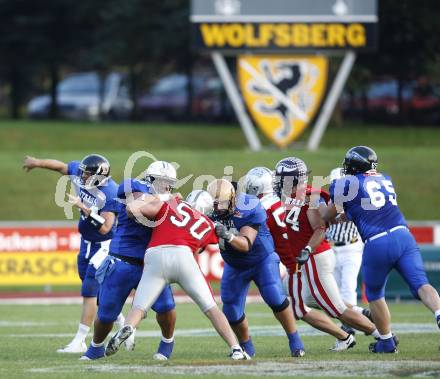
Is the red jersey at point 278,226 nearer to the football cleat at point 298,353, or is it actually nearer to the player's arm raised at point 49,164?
the football cleat at point 298,353

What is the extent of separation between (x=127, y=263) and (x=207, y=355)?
1272 mm

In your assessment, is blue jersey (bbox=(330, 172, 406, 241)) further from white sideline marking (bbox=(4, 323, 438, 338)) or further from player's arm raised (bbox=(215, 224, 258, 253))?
white sideline marking (bbox=(4, 323, 438, 338))

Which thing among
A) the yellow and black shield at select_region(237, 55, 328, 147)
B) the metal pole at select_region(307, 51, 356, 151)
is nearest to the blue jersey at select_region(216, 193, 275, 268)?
the yellow and black shield at select_region(237, 55, 328, 147)

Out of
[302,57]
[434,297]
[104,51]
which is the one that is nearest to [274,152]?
[302,57]

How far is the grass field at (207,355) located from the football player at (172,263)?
398mm

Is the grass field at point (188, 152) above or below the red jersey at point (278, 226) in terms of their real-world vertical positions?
below

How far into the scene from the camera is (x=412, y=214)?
81.5 ft

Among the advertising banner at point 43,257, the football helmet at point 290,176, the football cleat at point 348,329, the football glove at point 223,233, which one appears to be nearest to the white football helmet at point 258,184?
the football helmet at point 290,176

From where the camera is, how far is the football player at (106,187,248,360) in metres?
9.25

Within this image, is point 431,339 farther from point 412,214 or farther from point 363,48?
point 363,48

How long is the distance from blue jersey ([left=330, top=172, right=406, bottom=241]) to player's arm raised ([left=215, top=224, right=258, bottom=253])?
0.90m

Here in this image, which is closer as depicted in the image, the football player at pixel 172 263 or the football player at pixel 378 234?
the football player at pixel 172 263

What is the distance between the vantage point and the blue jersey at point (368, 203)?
10.1 meters

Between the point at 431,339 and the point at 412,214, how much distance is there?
1344cm
